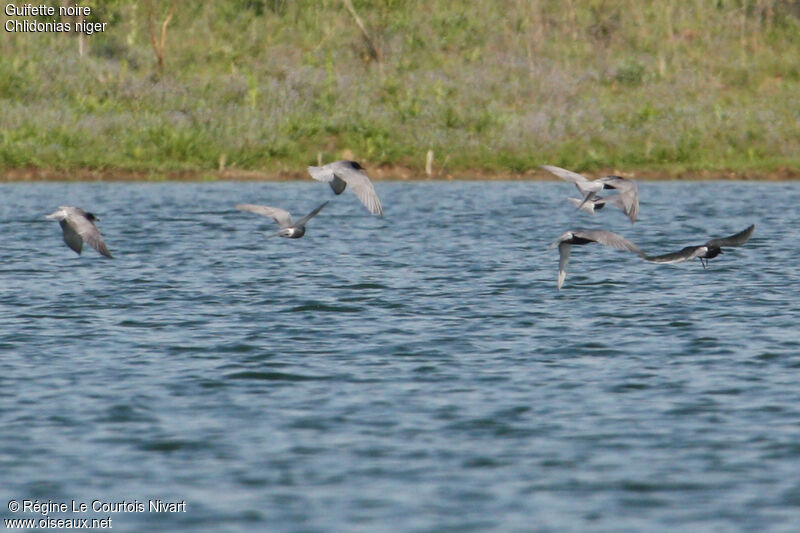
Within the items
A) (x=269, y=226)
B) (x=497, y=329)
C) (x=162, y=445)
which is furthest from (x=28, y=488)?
(x=269, y=226)

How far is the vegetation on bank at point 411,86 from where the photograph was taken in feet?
126

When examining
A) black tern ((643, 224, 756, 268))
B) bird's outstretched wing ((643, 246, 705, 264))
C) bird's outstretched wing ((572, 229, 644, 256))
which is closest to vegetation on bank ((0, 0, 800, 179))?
bird's outstretched wing ((572, 229, 644, 256))

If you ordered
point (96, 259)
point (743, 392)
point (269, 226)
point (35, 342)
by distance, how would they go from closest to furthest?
point (743, 392)
point (35, 342)
point (96, 259)
point (269, 226)

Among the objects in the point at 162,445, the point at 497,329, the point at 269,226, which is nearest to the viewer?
the point at 162,445

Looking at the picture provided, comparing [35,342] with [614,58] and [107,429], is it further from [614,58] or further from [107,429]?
[614,58]

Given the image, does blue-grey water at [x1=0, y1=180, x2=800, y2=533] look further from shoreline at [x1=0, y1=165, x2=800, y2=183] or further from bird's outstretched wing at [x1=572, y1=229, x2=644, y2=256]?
shoreline at [x1=0, y1=165, x2=800, y2=183]

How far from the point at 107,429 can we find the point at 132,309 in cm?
672

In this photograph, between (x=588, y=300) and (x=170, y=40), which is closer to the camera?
(x=588, y=300)

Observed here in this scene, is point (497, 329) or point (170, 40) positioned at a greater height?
point (170, 40)

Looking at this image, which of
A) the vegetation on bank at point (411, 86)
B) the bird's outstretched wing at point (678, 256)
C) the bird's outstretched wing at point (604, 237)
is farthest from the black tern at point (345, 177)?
the vegetation on bank at point (411, 86)

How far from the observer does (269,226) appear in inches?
1176

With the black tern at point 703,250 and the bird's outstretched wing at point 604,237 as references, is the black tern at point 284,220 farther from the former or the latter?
the black tern at point 703,250

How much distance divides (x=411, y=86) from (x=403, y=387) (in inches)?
1216

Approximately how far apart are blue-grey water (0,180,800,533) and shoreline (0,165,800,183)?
41.6ft
